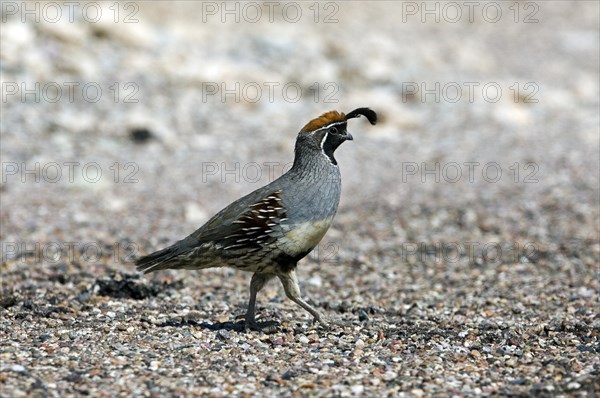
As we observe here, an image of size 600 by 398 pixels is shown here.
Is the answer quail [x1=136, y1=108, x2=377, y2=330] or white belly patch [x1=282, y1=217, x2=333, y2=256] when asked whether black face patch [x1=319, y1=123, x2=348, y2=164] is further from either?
white belly patch [x1=282, y1=217, x2=333, y2=256]

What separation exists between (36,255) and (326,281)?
4.09 meters

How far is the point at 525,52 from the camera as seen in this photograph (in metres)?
29.1

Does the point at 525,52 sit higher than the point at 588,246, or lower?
higher

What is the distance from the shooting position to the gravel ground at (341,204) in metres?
7.50

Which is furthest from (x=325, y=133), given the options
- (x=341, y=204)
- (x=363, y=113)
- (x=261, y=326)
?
(x=341, y=204)

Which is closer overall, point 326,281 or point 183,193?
point 326,281

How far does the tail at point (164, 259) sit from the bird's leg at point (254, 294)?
0.73 m

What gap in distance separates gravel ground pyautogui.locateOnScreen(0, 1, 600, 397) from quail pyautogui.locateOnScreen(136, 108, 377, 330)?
0.60m

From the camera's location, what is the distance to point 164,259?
880cm

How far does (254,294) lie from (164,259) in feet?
3.06

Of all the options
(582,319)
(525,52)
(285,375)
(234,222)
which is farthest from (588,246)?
(525,52)

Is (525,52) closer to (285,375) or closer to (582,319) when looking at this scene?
(582,319)

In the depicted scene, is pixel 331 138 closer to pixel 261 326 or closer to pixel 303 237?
pixel 303 237

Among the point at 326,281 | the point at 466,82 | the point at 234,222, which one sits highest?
the point at 466,82
